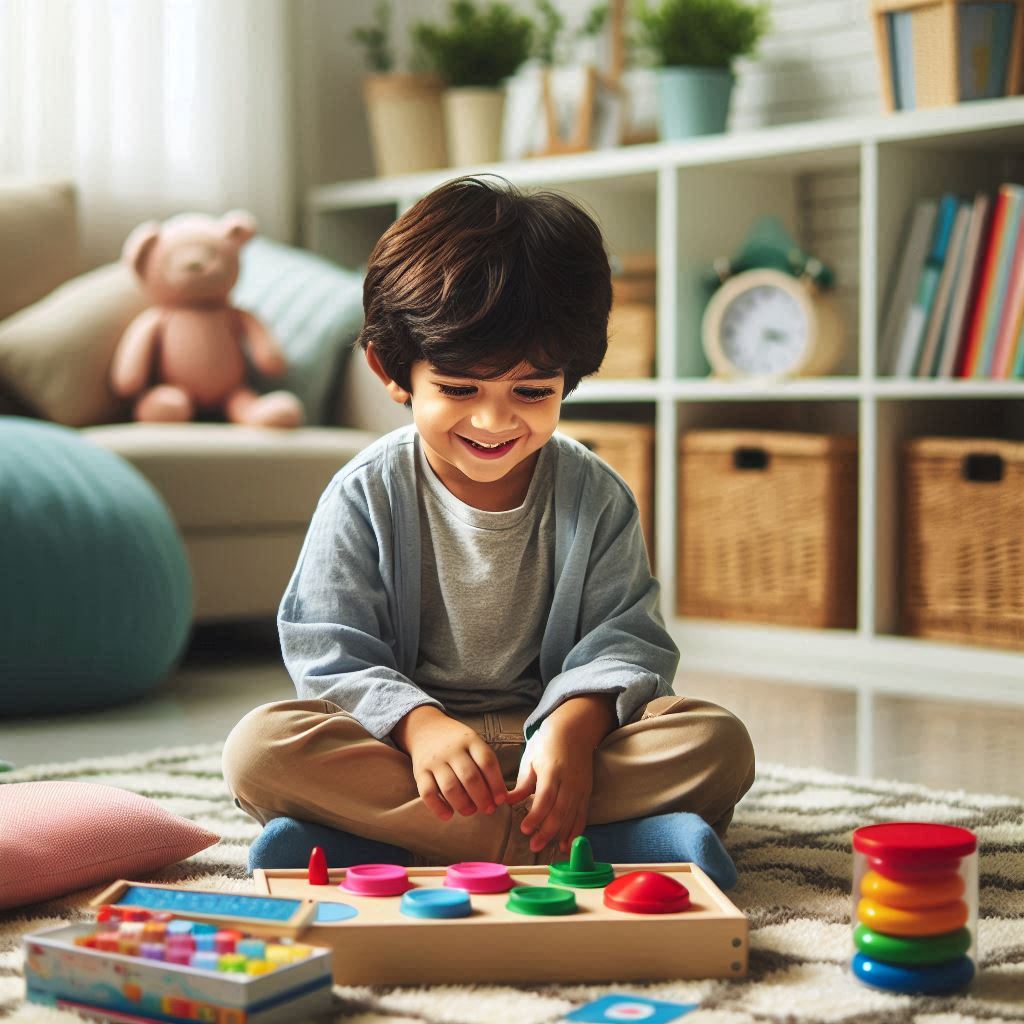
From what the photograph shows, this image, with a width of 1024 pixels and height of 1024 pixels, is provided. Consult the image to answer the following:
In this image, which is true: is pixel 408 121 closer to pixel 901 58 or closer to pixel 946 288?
pixel 901 58

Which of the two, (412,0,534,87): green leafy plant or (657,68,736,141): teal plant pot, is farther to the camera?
(412,0,534,87): green leafy plant

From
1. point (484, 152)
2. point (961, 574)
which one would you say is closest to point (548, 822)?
point (961, 574)

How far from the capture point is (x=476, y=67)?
10.6 feet

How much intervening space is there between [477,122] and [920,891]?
8.07 ft

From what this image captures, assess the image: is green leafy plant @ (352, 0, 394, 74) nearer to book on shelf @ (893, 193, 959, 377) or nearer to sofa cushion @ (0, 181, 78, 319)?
sofa cushion @ (0, 181, 78, 319)

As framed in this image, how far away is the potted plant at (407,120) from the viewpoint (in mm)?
3244

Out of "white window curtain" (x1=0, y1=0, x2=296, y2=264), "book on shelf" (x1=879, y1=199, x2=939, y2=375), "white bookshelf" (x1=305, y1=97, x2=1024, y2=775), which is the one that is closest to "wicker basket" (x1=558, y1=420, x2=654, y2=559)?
"white bookshelf" (x1=305, y1=97, x2=1024, y2=775)

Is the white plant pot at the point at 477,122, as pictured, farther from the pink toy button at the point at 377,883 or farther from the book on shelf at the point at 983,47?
the pink toy button at the point at 377,883

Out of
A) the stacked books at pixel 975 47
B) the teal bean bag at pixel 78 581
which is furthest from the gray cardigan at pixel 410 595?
the stacked books at pixel 975 47

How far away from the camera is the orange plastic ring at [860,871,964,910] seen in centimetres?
91

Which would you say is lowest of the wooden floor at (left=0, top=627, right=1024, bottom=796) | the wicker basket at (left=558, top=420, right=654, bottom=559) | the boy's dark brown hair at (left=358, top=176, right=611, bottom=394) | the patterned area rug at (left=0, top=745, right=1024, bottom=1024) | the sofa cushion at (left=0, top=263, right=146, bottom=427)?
the wooden floor at (left=0, top=627, right=1024, bottom=796)

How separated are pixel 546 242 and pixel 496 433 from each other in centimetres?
15

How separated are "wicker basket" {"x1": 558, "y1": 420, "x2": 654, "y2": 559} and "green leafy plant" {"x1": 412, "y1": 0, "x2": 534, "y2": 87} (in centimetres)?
79

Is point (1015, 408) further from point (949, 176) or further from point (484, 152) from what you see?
point (484, 152)
